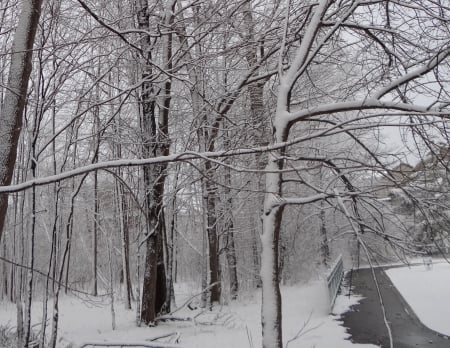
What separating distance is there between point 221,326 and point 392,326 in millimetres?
3944

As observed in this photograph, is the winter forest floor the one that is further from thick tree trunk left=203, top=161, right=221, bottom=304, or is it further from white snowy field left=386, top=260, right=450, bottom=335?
thick tree trunk left=203, top=161, right=221, bottom=304

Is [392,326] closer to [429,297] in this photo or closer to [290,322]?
[290,322]

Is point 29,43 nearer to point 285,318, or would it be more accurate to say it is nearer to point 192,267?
point 285,318

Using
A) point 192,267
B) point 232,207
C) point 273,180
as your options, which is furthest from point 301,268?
point 273,180

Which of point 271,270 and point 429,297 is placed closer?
point 271,270

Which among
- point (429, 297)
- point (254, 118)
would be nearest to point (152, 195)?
point (254, 118)

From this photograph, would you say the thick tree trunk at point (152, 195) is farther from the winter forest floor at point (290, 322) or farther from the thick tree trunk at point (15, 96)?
the thick tree trunk at point (15, 96)

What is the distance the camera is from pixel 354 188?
15.2 feet

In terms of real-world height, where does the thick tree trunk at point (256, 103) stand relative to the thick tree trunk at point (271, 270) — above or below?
above

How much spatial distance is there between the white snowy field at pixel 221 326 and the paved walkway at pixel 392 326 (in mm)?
395

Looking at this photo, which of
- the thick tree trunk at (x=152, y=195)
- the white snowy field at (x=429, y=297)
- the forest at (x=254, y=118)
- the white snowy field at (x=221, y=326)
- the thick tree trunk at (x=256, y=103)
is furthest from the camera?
the white snowy field at (x=429, y=297)

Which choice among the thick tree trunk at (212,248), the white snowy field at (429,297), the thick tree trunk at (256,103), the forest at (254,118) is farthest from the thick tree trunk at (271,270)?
the thick tree trunk at (212,248)

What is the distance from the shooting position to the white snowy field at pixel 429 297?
10.4 m

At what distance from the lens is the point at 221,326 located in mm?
10312
